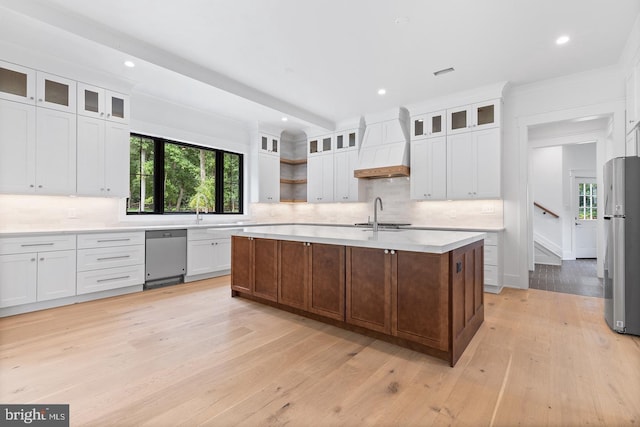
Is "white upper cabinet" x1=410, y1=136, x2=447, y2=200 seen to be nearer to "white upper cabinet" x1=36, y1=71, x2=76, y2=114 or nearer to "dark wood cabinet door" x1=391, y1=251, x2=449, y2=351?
"dark wood cabinet door" x1=391, y1=251, x2=449, y2=351

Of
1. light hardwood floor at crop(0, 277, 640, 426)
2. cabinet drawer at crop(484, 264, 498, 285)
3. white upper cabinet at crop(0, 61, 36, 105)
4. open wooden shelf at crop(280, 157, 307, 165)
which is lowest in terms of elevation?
light hardwood floor at crop(0, 277, 640, 426)

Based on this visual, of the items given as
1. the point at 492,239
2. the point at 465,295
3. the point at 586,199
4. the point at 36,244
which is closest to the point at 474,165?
the point at 492,239

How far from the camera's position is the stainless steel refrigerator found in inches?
104

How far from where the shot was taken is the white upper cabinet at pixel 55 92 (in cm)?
341

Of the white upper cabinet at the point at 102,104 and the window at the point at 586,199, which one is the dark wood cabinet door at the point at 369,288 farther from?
the window at the point at 586,199

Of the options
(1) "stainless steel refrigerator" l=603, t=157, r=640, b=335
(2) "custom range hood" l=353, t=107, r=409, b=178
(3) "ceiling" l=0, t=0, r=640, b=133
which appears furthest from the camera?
(2) "custom range hood" l=353, t=107, r=409, b=178

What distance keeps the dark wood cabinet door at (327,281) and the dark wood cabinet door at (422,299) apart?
523 mm

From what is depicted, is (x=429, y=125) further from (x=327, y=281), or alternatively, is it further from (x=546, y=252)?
(x=546, y=252)

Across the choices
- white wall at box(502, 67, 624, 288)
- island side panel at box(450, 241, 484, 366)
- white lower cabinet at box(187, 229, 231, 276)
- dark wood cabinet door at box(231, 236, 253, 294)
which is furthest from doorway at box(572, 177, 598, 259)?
white lower cabinet at box(187, 229, 231, 276)

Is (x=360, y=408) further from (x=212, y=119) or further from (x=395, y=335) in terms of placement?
(x=212, y=119)

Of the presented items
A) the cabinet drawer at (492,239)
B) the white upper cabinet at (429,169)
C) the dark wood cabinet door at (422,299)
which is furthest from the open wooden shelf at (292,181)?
the dark wood cabinet door at (422,299)

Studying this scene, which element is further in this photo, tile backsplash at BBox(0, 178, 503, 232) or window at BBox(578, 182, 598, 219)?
window at BBox(578, 182, 598, 219)

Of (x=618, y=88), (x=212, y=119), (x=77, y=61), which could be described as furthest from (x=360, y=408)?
(x=212, y=119)

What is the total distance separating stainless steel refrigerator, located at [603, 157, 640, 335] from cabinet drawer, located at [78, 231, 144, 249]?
5.41 metres
